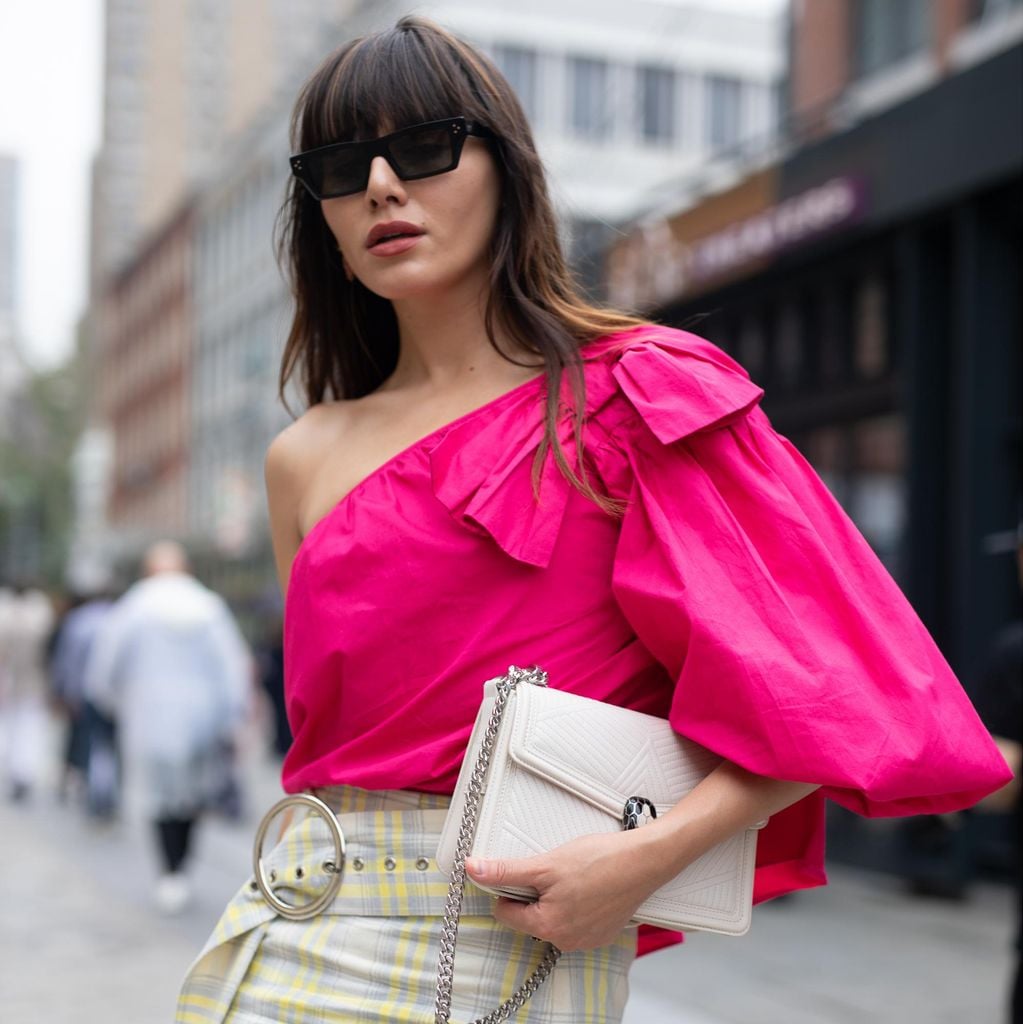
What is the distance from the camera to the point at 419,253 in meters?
1.97

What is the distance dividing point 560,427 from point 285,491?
497 mm

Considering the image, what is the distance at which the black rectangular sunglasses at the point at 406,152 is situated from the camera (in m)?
1.93

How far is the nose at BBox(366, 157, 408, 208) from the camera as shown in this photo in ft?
6.32

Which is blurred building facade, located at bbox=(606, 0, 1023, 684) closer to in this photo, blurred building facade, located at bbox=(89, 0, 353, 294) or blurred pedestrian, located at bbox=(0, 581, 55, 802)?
blurred pedestrian, located at bbox=(0, 581, 55, 802)

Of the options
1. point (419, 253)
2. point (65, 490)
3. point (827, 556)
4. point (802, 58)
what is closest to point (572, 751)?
point (827, 556)

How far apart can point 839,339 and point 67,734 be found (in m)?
7.84

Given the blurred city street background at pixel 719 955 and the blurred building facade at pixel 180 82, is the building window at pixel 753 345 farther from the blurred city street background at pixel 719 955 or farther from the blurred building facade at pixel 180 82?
the blurred building facade at pixel 180 82

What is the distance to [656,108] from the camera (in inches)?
1262

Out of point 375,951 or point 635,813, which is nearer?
point 635,813

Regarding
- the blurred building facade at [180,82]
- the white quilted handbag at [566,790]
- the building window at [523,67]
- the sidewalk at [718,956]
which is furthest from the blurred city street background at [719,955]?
the blurred building facade at [180,82]

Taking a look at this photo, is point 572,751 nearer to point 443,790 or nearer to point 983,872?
point 443,790

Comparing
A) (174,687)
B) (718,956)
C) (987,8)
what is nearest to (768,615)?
→ (718,956)

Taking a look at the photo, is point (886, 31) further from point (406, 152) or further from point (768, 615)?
point (768, 615)

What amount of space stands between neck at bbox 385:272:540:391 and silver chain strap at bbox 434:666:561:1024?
48 centimetres
